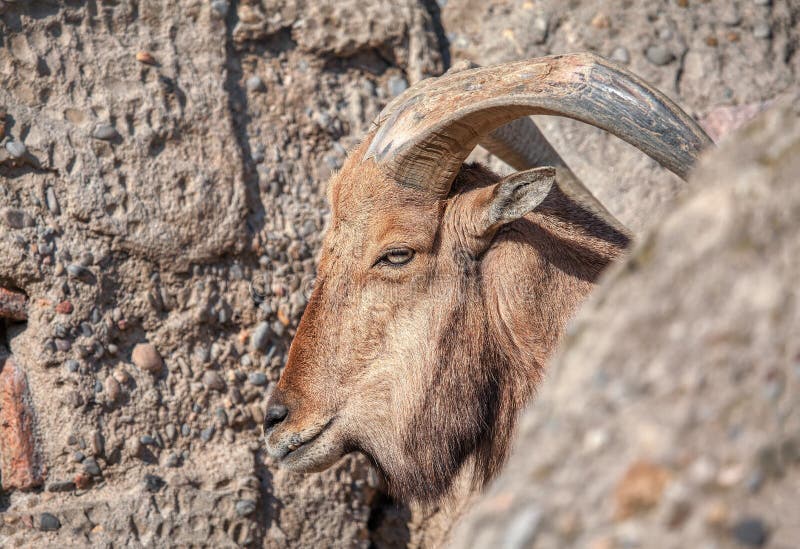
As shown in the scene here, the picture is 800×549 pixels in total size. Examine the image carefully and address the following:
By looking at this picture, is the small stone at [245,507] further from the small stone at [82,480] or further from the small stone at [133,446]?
the small stone at [82,480]

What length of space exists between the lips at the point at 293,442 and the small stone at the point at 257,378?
1036mm

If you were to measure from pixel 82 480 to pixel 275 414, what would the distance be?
3.88 ft

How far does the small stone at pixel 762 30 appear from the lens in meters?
5.11

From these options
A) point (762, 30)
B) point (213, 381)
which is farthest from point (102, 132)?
point (762, 30)

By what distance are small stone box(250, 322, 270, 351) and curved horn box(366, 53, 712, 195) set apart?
1.27 metres

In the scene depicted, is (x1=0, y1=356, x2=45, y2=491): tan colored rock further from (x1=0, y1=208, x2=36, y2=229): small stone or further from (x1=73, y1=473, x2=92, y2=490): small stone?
(x1=0, y1=208, x2=36, y2=229): small stone

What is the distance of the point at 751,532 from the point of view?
4.21ft

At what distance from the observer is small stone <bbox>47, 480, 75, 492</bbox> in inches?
152

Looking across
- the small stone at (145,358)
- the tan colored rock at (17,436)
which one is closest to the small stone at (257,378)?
the small stone at (145,358)

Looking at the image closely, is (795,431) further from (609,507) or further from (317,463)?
(317,463)

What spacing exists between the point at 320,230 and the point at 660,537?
3.30m

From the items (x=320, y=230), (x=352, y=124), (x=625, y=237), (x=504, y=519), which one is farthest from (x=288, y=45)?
(x=504, y=519)

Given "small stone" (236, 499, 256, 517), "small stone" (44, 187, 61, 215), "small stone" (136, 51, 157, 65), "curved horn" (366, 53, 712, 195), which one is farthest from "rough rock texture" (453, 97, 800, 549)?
"small stone" (136, 51, 157, 65)

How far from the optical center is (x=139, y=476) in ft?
13.1
